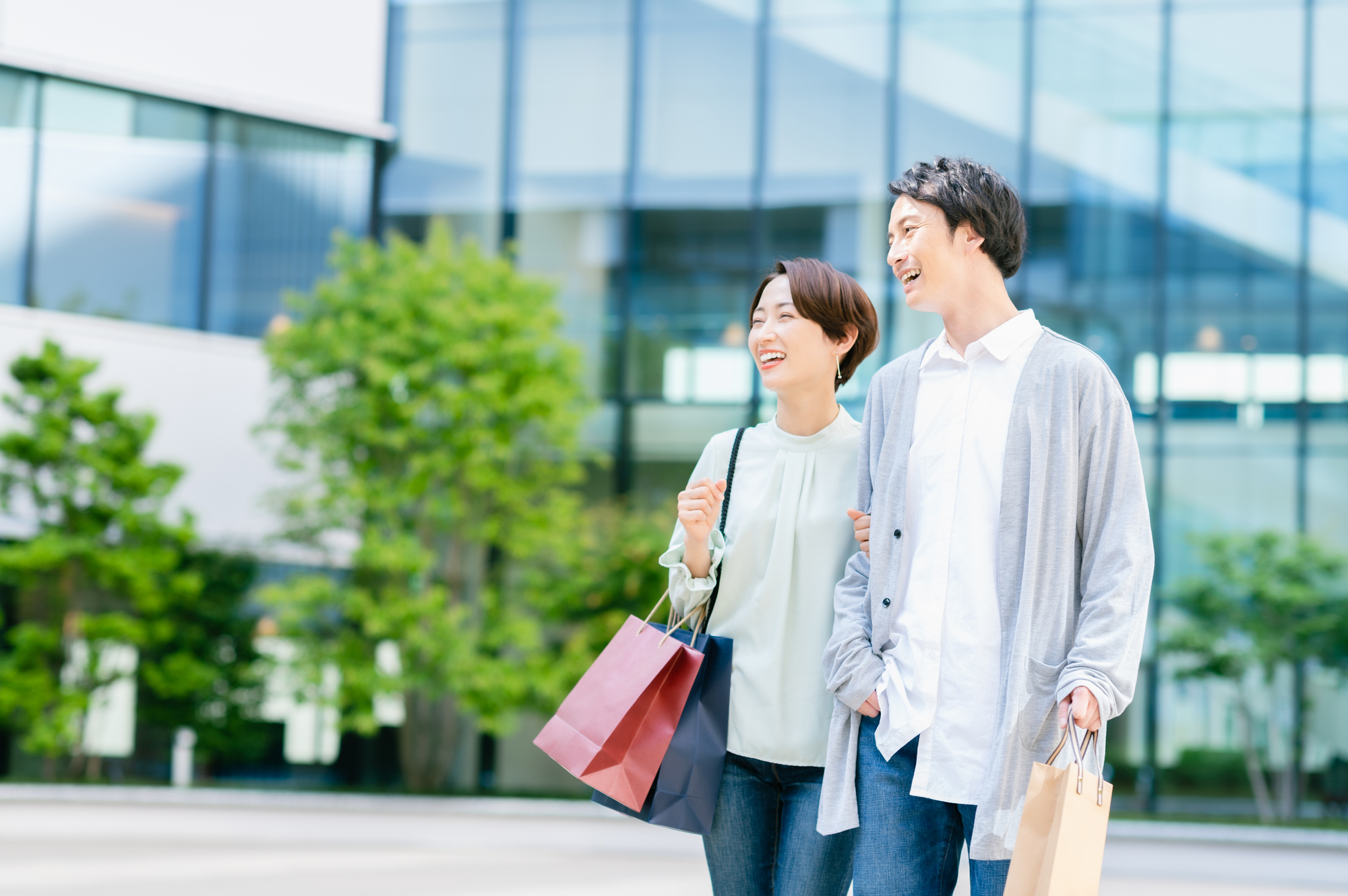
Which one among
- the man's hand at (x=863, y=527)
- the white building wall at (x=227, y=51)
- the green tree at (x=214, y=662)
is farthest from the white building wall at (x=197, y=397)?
the man's hand at (x=863, y=527)

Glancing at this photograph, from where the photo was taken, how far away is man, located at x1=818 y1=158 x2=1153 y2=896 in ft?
6.73

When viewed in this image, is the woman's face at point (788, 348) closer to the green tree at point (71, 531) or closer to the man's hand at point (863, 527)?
the man's hand at point (863, 527)

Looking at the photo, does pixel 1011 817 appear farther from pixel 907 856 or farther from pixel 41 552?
pixel 41 552

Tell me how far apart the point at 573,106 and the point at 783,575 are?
11452 mm

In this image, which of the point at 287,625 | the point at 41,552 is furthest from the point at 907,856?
the point at 41,552

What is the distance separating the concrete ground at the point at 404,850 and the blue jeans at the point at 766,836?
15.2 ft

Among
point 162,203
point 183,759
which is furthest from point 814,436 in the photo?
point 162,203

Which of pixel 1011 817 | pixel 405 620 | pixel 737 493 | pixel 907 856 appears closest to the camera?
pixel 1011 817

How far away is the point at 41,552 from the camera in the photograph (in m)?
10.9

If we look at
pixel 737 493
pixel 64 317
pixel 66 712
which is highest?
pixel 64 317

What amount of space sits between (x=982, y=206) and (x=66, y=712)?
35.4ft

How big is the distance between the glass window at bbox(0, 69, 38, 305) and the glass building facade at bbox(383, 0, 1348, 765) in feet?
0.36

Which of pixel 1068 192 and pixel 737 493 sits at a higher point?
pixel 1068 192

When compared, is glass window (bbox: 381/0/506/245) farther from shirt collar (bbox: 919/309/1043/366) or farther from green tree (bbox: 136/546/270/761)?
shirt collar (bbox: 919/309/1043/366)
